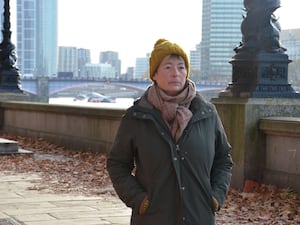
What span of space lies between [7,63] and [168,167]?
63.0ft

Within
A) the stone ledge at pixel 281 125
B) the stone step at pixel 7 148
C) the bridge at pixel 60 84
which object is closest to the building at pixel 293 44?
the stone ledge at pixel 281 125

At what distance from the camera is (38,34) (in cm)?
4162

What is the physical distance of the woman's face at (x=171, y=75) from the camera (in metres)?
3.46

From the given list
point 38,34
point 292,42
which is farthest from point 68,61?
point 292,42

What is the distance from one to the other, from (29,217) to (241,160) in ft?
10.6

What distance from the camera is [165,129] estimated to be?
134 inches

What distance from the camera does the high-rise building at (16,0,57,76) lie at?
39372mm

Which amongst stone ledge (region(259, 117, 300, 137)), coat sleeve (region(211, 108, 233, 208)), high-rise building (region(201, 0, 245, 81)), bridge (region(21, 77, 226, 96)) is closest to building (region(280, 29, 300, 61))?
high-rise building (region(201, 0, 245, 81))

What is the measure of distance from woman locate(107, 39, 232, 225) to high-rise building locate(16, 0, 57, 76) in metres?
35.9

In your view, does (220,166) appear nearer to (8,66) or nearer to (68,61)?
(8,66)

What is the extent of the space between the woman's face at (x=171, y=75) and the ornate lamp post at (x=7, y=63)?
61.2 ft

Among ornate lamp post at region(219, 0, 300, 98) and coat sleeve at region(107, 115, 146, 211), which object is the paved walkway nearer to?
ornate lamp post at region(219, 0, 300, 98)

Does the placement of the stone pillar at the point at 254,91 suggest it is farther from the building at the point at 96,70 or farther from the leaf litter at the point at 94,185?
the building at the point at 96,70

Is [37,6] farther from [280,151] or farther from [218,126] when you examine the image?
[218,126]
